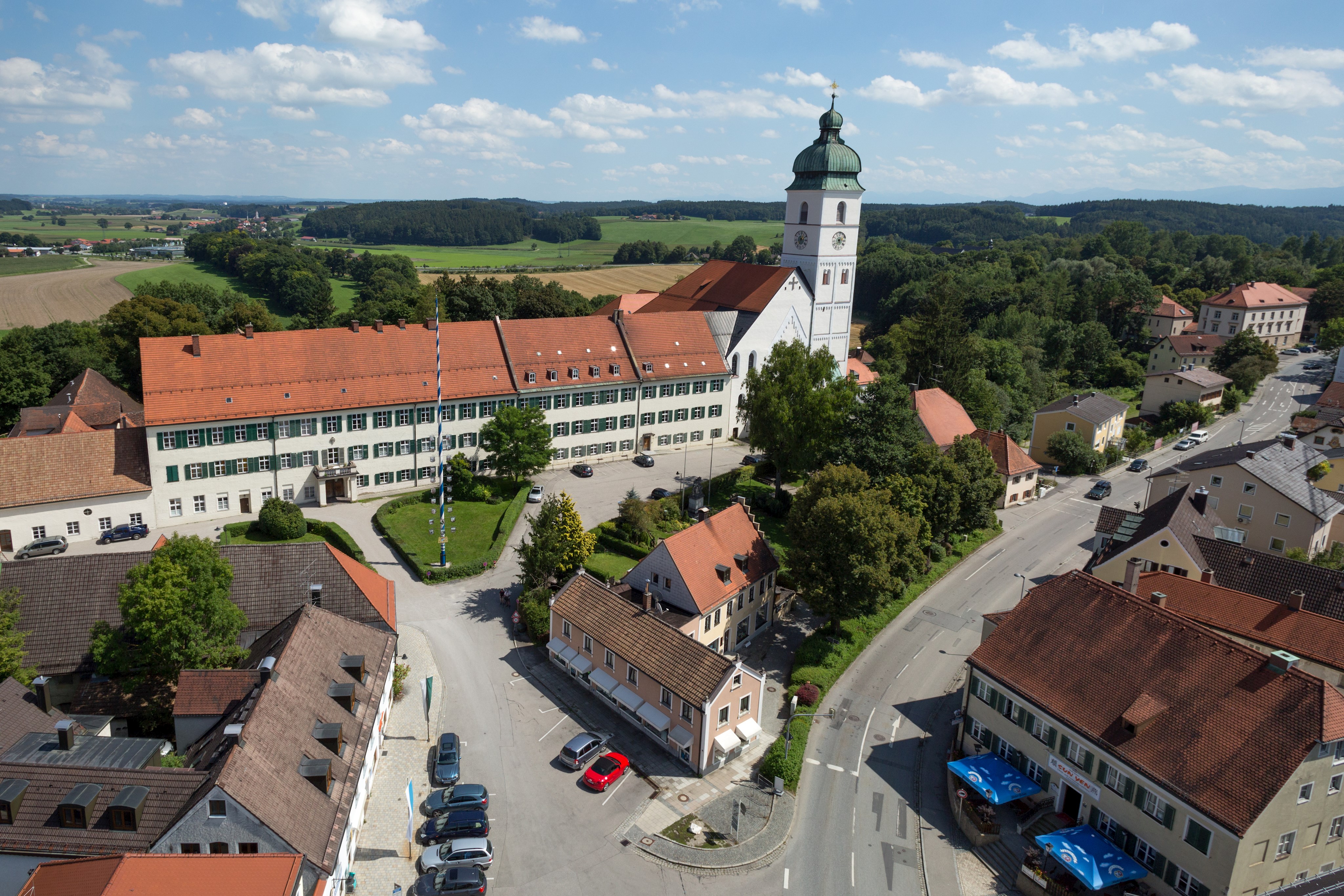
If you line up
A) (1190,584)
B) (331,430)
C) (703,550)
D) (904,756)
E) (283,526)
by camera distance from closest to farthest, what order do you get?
(904,756)
(1190,584)
(703,550)
(283,526)
(331,430)

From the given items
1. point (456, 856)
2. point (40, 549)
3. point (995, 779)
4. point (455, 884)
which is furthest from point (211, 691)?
point (995, 779)

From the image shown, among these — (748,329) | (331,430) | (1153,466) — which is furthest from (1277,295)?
(331,430)

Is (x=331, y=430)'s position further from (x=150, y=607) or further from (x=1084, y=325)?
(x=1084, y=325)

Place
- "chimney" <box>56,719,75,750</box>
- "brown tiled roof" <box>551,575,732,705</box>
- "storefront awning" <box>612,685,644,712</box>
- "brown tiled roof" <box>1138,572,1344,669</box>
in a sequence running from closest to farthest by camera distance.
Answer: "chimney" <box>56,719,75,750</box>, "brown tiled roof" <box>551,575,732,705</box>, "brown tiled roof" <box>1138,572,1344,669</box>, "storefront awning" <box>612,685,644,712</box>

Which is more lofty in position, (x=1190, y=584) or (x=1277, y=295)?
(x=1277, y=295)

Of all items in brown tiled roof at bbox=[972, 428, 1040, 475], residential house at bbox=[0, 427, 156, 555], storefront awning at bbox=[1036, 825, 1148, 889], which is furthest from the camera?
brown tiled roof at bbox=[972, 428, 1040, 475]

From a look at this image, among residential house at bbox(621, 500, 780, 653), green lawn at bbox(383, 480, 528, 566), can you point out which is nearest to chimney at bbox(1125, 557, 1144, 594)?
residential house at bbox(621, 500, 780, 653)

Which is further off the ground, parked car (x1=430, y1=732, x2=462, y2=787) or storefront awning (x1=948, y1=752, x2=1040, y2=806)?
storefront awning (x1=948, y1=752, x2=1040, y2=806)

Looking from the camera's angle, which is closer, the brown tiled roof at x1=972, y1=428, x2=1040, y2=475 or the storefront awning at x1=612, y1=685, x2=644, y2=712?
the storefront awning at x1=612, y1=685, x2=644, y2=712

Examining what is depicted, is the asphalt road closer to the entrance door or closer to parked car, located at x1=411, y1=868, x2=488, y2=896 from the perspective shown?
the entrance door
